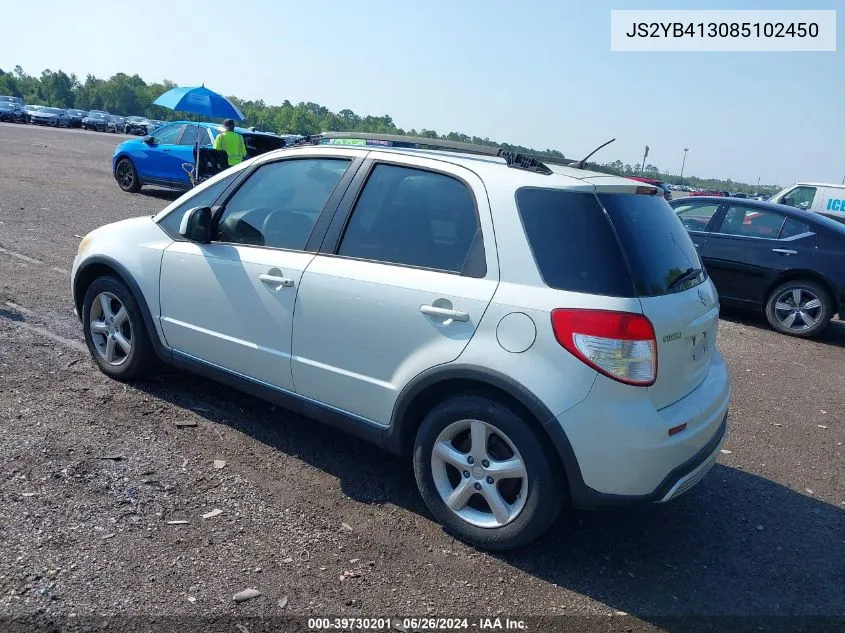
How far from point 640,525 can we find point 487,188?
196 centimetres

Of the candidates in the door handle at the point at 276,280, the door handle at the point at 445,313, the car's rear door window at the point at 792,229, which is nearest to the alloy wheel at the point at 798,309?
the car's rear door window at the point at 792,229

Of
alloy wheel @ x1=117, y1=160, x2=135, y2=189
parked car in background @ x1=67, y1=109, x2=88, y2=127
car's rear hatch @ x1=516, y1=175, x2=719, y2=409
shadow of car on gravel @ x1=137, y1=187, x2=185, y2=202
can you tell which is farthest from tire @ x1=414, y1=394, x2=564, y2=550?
parked car in background @ x1=67, y1=109, x2=88, y2=127

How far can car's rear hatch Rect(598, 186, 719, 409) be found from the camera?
10.0 ft

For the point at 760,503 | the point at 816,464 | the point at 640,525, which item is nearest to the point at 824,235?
the point at 816,464

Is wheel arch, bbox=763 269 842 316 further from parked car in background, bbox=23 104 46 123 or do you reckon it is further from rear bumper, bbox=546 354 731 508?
parked car in background, bbox=23 104 46 123

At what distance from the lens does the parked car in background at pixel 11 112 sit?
5200cm

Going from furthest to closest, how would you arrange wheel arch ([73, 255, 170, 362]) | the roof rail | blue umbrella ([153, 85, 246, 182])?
blue umbrella ([153, 85, 246, 182]) → wheel arch ([73, 255, 170, 362]) → the roof rail

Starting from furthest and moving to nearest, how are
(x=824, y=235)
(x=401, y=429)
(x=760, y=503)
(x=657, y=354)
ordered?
(x=824, y=235)
(x=760, y=503)
(x=401, y=429)
(x=657, y=354)

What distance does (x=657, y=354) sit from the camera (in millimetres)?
2990

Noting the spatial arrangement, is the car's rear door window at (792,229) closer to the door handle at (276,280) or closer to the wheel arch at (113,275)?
the door handle at (276,280)

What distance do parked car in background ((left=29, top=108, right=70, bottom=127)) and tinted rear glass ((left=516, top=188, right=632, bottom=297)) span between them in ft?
198

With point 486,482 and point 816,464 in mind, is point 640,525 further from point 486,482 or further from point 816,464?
point 816,464

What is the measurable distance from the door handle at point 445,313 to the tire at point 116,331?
2.28 m

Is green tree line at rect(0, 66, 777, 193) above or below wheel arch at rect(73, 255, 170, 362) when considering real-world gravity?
above
